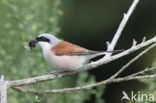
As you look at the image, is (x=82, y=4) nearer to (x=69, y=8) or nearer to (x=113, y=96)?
(x=69, y=8)

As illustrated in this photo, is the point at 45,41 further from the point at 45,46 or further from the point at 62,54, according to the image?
the point at 62,54

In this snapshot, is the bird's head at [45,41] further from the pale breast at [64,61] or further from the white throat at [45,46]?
the pale breast at [64,61]

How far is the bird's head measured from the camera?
3.76m

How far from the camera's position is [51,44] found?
3887 mm

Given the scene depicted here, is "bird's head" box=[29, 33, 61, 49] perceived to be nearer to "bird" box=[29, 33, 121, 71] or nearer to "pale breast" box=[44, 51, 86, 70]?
"bird" box=[29, 33, 121, 71]

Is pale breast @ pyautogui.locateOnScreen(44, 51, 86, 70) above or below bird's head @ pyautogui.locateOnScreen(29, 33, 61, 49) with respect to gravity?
below

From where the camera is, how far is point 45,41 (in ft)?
12.5

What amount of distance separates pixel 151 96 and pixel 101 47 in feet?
14.2

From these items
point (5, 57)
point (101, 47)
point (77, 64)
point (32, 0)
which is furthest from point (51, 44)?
point (101, 47)

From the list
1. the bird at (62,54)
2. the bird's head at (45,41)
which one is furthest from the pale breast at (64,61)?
the bird's head at (45,41)

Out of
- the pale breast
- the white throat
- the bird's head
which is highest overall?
the bird's head

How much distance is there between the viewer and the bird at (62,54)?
3.62m

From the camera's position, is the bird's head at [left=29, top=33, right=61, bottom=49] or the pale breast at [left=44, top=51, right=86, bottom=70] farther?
the bird's head at [left=29, top=33, right=61, bottom=49]

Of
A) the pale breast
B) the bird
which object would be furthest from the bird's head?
the pale breast
